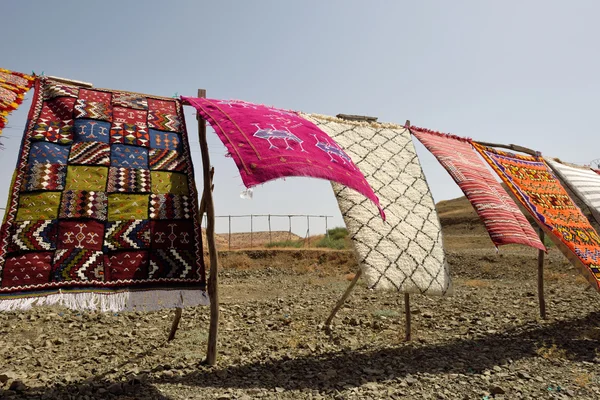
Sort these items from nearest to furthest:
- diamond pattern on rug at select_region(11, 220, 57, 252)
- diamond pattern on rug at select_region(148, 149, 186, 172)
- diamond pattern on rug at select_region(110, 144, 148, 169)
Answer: diamond pattern on rug at select_region(11, 220, 57, 252), diamond pattern on rug at select_region(110, 144, 148, 169), diamond pattern on rug at select_region(148, 149, 186, 172)

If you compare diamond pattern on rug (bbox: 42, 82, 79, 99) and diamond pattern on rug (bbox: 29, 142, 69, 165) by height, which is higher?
diamond pattern on rug (bbox: 42, 82, 79, 99)

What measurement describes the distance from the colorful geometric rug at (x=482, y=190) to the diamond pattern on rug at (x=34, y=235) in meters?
4.17

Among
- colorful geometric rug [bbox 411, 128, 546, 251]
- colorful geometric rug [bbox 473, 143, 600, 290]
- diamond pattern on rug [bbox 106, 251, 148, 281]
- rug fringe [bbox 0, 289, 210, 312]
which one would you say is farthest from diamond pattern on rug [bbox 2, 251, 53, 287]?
colorful geometric rug [bbox 473, 143, 600, 290]

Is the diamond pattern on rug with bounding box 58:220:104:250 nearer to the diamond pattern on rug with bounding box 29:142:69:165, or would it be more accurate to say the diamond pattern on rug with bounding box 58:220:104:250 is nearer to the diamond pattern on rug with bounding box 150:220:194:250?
the diamond pattern on rug with bounding box 150:220:194:250

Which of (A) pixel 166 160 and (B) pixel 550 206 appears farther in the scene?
(B) pixel 550 206

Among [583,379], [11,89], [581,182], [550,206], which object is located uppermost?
[11,89]

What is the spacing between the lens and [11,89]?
3490 millimetres

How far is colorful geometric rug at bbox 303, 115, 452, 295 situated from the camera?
4.11 meters

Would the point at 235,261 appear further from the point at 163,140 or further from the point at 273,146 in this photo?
the point at 273,146

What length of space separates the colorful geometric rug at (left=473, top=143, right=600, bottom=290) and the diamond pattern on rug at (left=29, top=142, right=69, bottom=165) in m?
5.25

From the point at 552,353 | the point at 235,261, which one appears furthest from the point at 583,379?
the point at 235,261

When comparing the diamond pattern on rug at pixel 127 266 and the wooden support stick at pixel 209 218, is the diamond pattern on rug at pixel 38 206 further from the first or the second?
the wooden support stick at pixel 209 218

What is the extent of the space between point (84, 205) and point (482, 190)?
14.2ft

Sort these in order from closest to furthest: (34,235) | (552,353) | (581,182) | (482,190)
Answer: (34,235) → (552,353) → (482,190) → (581,182)
